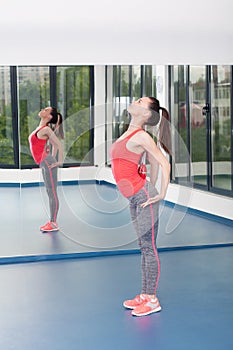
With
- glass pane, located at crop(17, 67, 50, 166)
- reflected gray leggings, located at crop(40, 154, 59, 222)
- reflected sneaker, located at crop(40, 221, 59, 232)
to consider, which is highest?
glass pane, located at crop(17, 67, 50, 166)

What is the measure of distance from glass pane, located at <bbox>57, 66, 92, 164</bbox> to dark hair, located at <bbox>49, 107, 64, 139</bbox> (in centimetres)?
3

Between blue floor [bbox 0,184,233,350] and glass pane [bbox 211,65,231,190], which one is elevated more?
glass pane [bbox 211,65,231,190]

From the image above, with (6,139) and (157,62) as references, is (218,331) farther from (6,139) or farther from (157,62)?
(6,139)

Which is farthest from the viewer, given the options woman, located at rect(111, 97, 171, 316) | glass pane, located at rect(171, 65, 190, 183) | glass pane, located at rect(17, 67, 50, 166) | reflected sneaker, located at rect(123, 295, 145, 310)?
glass pane, located at rect(171, 65, 190, 183)

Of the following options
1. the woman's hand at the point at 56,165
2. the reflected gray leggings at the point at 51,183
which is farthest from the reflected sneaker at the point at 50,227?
the woman's hand at the point at 56,165

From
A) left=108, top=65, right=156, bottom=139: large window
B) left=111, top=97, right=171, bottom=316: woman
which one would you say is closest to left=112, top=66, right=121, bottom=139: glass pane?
left=108, top=65, right=156, bottom=139: large window

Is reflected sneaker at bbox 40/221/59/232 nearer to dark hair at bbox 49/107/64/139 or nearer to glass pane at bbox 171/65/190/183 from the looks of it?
dark hair at bbox 49/107/64/139

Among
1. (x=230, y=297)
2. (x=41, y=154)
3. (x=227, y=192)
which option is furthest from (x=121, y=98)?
(x=230, y=297)

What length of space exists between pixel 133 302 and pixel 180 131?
226 centimetres

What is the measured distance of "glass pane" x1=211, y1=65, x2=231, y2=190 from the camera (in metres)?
5.98

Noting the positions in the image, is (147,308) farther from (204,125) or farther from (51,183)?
(204,125)

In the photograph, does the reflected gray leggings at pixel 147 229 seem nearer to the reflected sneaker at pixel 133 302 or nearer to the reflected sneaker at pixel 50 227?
the reflected sneaker at pixel 133 302

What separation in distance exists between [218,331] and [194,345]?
249 mm

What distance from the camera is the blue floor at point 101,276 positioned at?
3.49m
